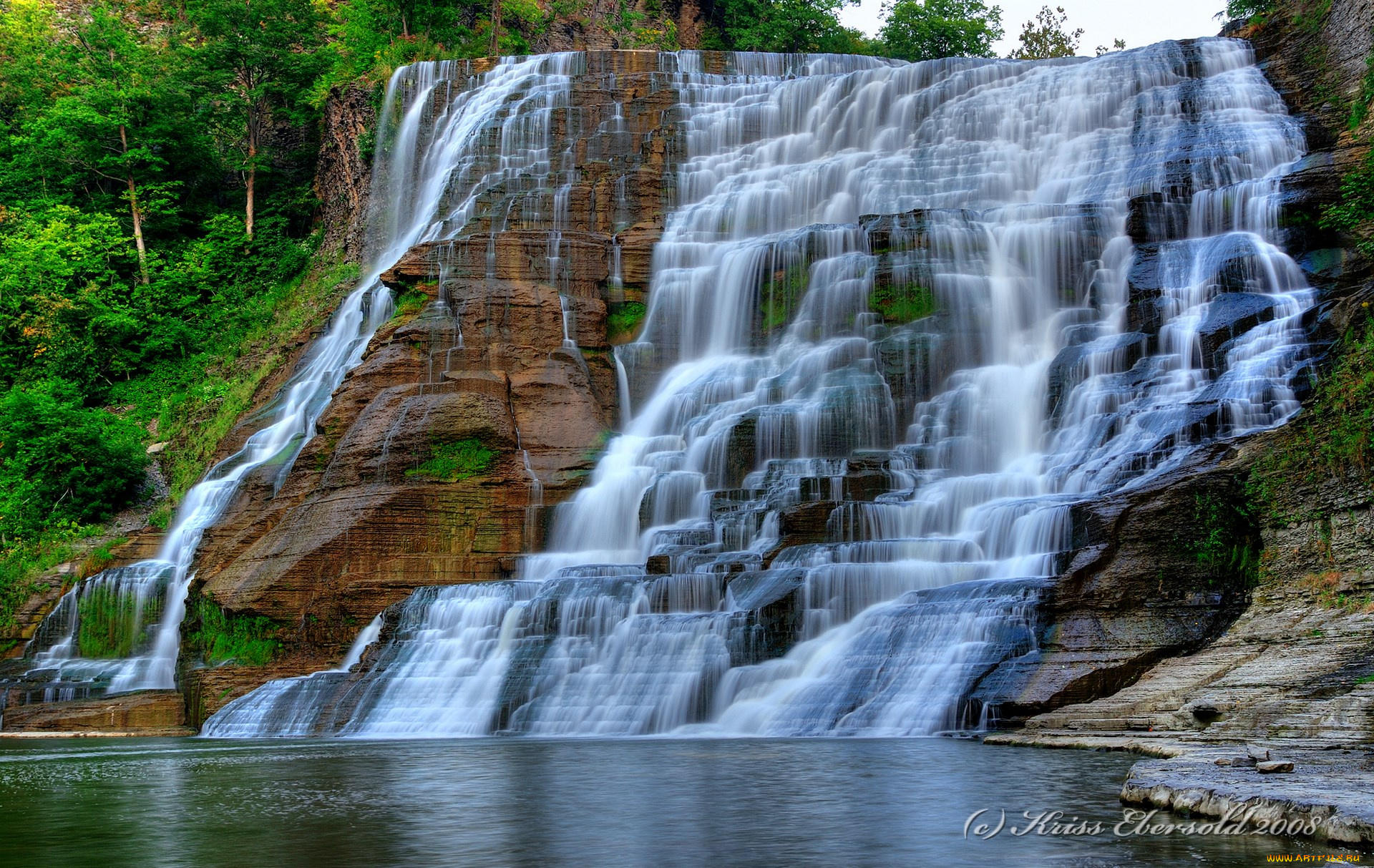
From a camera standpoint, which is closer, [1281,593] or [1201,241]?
[1281,593]

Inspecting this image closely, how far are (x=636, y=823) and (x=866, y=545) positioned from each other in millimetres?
10398

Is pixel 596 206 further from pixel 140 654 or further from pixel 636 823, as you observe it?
pixel 636 823

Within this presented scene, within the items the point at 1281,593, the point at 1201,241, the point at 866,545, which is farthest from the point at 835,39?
the point at 1281,593

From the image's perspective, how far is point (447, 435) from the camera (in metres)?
24.9

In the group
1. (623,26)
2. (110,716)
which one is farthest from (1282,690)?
(623,26)

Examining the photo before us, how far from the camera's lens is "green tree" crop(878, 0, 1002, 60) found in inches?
1961

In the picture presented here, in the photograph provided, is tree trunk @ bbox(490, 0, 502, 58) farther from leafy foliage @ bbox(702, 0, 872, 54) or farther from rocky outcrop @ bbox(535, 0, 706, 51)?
leafy foliage @ bbox(702, 0, 872, 54)

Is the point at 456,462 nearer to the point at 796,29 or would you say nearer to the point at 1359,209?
the point at 1359,209

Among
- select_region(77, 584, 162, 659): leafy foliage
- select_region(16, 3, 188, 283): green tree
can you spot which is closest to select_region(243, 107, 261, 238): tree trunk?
select_region(16, 3, 188, 283): green tree

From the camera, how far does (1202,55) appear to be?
33.3 metres

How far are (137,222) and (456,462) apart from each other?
25.7 m

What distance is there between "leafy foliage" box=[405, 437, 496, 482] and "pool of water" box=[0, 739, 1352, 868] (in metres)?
11.2

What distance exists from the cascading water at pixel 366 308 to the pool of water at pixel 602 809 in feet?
41.2

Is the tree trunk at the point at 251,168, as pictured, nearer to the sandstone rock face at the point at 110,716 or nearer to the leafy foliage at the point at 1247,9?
the sandstone rock face at the point at 110,716
